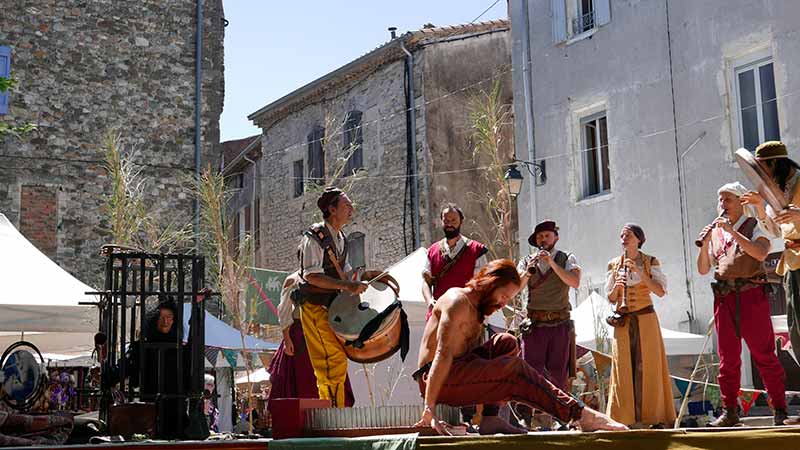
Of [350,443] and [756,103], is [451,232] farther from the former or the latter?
[756,103]

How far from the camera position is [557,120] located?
17.4 metres

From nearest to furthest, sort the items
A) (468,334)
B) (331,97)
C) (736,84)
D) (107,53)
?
(468,334) < (736,84) < (107,53) < (331,97)

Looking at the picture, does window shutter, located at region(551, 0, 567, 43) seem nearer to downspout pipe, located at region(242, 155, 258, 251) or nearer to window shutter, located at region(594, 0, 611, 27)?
window shutter, located at region(594, 0, 611, 27)

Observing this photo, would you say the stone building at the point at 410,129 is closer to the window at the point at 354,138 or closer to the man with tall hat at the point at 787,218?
the window at the point at 354,138

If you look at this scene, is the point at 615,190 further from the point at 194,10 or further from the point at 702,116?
the point at 194,10

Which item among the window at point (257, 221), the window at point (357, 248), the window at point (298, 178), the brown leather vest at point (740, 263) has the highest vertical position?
the window at point (298, 178)

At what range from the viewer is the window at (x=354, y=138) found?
23688 mm

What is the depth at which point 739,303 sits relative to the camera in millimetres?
6086

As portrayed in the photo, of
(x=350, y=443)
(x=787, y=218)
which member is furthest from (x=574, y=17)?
(x=350, y=443)

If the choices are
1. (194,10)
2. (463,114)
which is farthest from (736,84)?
(194,10)

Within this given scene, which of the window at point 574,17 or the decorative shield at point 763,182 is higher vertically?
the window at point 574,17

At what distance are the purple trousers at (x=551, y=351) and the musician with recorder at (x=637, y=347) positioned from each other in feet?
1.26

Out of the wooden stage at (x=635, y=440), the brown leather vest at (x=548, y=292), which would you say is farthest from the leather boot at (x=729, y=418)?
the brown leather vest at (x=548, y=292)

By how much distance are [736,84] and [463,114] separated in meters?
8.47
